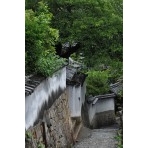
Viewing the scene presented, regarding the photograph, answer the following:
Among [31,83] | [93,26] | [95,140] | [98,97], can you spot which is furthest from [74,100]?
[31,83]

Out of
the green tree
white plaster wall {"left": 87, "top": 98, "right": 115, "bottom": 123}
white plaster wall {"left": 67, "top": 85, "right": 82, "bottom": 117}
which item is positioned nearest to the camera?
the green tree

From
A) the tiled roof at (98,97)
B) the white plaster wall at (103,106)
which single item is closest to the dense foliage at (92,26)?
the tiled roof at (98,97)

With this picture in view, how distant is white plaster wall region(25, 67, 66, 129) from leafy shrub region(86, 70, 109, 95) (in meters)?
3.97

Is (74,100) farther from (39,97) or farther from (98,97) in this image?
(39,97)

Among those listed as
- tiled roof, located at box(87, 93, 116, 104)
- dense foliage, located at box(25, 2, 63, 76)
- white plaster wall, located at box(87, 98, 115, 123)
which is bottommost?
white plaster wall, located at box(87, 98, 115, 123)

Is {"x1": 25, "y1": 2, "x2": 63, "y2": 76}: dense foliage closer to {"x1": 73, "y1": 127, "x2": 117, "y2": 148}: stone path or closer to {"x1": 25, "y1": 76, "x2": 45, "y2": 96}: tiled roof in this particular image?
{"x1": 25, "y1": 76, "x2": 45, "y2": 96}: tiled roof

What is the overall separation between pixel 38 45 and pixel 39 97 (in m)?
0.92

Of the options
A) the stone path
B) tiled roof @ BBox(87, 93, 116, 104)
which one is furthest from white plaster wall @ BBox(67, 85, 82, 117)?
tiled roof @ BBox(87, 93, 116, 104)

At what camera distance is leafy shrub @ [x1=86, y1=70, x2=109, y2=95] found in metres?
13.4

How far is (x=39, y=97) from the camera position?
7.15m
